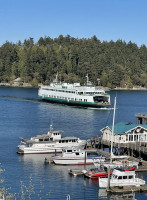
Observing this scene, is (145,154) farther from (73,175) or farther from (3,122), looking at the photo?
(3,122)

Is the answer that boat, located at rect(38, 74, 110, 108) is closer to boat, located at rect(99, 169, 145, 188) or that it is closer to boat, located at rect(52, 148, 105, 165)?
boat, located at rect(52, 148, 105, 165)

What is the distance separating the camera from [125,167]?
53.1 m

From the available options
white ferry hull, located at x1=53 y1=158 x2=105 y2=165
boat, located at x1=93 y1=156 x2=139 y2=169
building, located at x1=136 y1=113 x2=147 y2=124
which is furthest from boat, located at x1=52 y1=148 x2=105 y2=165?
building, located at x1=136 y1=113 x2=147 y2=124

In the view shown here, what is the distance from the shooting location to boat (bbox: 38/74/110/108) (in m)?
142

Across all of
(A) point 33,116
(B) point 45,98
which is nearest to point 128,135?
(A) point 33,116

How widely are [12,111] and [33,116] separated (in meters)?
14.8

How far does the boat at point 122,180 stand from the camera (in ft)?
159

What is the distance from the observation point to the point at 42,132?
89188mm

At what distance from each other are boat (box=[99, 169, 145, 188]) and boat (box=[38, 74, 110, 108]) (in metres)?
90.7

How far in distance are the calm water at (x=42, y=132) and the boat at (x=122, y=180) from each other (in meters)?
1.25

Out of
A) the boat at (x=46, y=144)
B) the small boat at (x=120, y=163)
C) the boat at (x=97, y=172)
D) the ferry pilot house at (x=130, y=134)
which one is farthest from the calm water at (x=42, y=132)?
the ferry pilot house at (x=130, y=134)

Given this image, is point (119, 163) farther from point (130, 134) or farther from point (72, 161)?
point (130, 134)

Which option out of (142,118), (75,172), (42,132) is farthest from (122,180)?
(42,132)

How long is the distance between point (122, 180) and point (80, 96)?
321 ft
